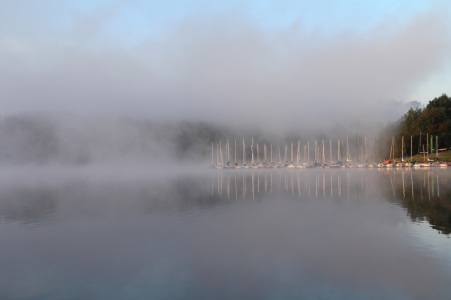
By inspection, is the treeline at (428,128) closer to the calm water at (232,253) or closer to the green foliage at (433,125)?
the green foliage at (433,125)

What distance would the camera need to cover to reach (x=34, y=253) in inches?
862

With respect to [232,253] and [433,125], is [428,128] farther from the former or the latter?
[232,253]

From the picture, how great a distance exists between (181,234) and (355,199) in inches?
1006

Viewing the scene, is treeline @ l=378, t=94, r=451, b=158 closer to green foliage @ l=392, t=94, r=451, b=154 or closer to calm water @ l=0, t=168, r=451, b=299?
green foliage @ l=392, t=94, r=451, b=154

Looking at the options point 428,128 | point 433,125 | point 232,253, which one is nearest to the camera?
point 232,253

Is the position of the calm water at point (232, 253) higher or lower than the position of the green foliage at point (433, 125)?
lower

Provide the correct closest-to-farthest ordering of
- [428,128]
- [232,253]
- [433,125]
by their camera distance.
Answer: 1. [232,253]
2. [433,125]
3. [428,128]

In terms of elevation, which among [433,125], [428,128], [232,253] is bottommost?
[232,253]

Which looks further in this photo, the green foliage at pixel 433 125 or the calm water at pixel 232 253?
the green foliage at pixel 433 125

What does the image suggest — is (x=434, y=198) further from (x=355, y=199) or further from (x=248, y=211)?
(x=248, y=211)

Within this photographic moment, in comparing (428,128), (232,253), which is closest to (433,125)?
(428,128)

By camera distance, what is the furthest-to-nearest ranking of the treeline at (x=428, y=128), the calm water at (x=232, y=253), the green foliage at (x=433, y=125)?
the treeline at (x=428, y=128) → the green foliage at (x=433, y=125) → the calm water at (x=232, y=253)

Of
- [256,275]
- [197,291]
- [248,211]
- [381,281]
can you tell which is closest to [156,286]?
[197,291]

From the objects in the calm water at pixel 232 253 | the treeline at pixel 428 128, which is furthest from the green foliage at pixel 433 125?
the calm water at pixel 232 253
